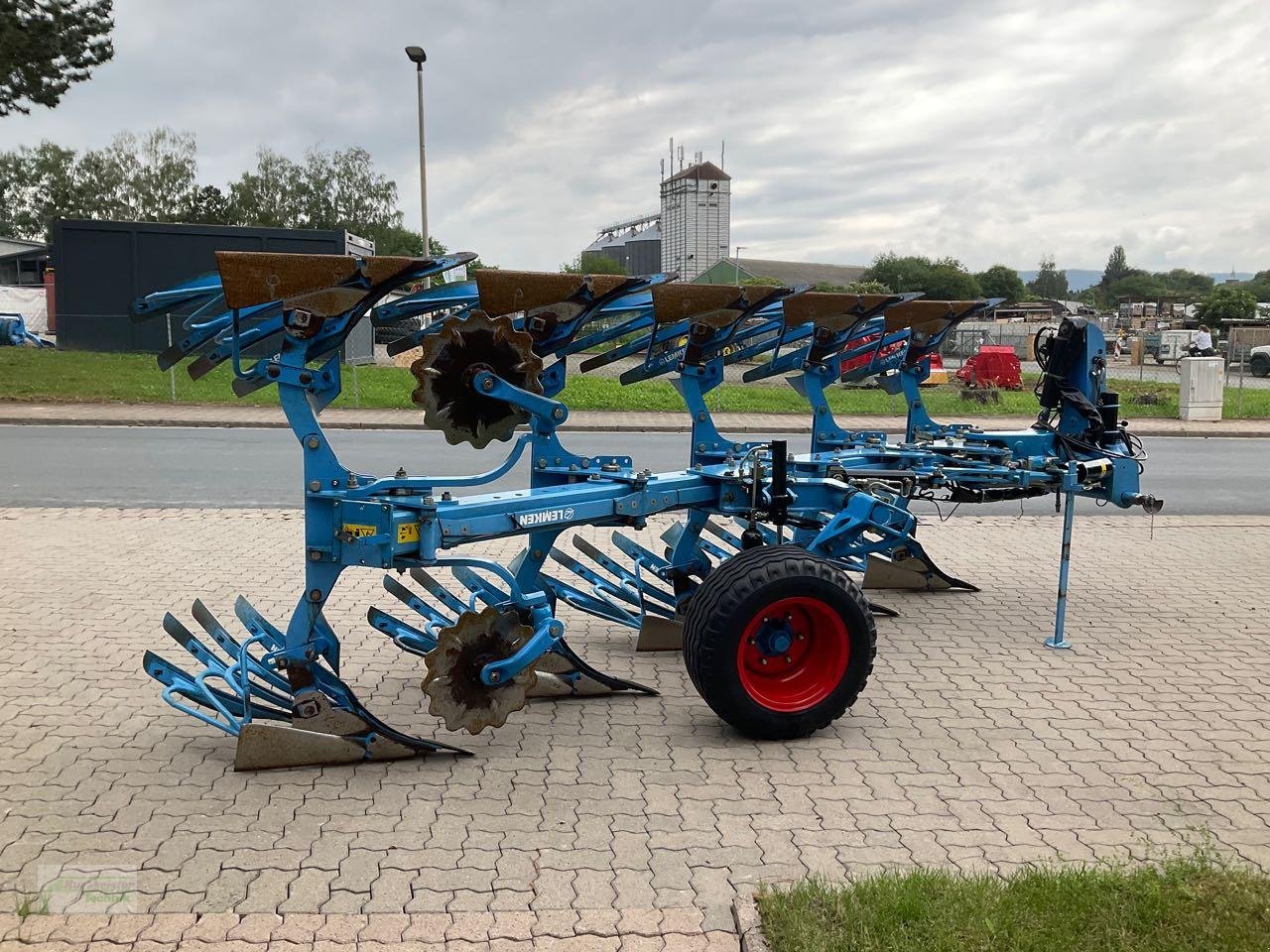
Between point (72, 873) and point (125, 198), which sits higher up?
point (125, 198)

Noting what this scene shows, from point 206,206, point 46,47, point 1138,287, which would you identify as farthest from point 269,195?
point 1138,287

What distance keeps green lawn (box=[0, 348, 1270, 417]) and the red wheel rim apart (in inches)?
629

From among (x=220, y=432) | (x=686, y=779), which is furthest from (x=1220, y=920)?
(x=220, y=432)

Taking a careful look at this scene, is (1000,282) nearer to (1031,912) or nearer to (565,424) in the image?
(565,424)

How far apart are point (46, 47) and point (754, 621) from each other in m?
22.5

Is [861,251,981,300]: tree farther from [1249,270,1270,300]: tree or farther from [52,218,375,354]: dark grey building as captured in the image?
[52,218,375,354]: dark grey building

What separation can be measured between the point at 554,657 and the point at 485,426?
1.52 metres

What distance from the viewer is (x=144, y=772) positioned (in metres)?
4.86

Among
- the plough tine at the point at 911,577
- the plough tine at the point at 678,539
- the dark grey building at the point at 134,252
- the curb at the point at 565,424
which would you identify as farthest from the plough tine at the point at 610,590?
the dark grey building at the point at 134,252

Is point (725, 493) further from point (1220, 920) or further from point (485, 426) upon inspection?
point (1220, 920)

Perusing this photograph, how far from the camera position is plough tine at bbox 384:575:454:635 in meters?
5.68

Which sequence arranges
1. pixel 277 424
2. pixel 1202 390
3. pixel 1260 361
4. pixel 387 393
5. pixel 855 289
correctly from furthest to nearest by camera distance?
pixel 855 289, pixel 1260 361, pixel 387 393, pixel 1202 390, pixel 277 424

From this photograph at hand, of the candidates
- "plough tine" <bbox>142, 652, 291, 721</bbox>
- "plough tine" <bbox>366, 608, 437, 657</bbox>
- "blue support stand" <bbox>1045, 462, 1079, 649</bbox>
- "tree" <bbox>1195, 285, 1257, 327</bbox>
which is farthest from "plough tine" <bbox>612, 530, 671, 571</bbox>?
"tree" <bbox>1195, 285, 1257, 327</bbox>

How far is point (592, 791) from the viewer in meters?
4.78
